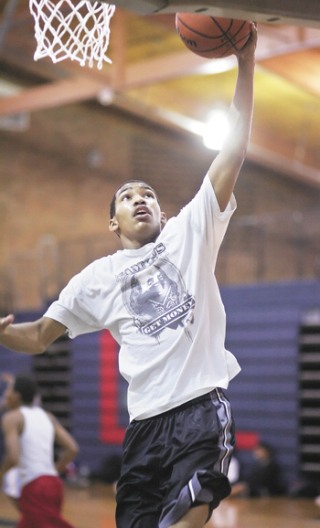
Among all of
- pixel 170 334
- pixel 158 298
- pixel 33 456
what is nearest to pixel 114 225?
pixel 158 298

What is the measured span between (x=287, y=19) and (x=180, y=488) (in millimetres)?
1926

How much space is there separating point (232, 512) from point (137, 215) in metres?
7.67

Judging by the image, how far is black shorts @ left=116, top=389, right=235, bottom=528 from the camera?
338cm

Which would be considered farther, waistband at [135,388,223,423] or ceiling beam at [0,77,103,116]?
ceiling beam at [0,77,103,116]

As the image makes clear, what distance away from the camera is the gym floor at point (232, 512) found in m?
9.83

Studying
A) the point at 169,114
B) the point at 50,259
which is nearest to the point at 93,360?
the point at 50,259

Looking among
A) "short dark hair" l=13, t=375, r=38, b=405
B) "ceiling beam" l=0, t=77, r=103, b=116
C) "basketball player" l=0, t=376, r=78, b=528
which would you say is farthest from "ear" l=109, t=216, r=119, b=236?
"ceiling beam" l=0, t=77, r=103, b=116

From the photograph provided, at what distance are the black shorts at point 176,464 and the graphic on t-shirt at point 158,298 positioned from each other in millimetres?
312

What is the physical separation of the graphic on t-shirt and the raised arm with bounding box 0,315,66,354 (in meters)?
0.36

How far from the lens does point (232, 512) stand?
10.8m

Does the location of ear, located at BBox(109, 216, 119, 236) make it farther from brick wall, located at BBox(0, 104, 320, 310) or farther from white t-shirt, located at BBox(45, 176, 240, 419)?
brick wall, located at BBox(0, 104, 320, 310)

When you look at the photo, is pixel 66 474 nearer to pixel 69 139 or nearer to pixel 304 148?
pixel 69 139

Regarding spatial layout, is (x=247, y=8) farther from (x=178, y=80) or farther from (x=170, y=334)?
(x=178, y=80)

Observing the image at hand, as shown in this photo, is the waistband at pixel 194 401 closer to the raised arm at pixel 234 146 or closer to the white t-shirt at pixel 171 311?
the white t-shirt at pixel 171 311
